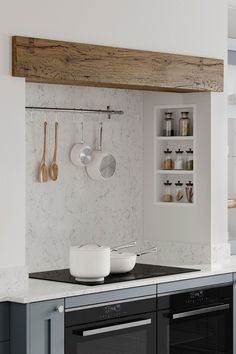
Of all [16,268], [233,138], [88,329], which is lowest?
[88,329]

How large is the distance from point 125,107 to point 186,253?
3.06ft

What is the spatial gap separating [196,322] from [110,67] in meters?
1.44

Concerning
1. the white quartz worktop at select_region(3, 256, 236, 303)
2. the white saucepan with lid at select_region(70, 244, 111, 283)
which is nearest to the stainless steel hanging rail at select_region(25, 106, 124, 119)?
the white saucepan with lid at select_region(70, 244, 111, 283)

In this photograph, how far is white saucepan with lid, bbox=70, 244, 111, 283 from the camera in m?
4.20

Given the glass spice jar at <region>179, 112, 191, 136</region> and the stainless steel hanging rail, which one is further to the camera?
the glass spice jar at <region>179, 112, 191, 136</region>

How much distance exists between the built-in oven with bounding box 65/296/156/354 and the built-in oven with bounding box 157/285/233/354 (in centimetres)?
9

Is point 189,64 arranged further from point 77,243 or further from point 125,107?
point 77,243

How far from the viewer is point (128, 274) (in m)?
4.55

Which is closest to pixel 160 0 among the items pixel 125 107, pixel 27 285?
pixel 125 107

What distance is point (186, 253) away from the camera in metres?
5.02

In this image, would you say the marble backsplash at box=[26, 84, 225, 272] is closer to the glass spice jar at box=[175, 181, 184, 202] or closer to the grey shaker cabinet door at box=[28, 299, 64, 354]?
the glass spice jar at box=[175, 181, 184, 202]

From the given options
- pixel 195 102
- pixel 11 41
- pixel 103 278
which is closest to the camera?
pixel 11 41

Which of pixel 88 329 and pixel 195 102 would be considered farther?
pixel 195 102

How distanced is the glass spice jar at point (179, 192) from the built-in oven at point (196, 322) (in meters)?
0.63
